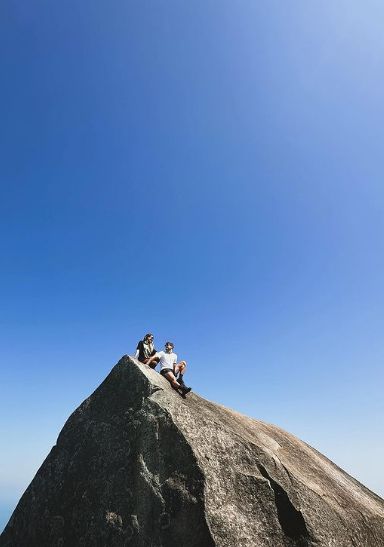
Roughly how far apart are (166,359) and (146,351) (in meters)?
1.11

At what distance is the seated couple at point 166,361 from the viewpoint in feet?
45.0

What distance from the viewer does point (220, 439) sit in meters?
11.5

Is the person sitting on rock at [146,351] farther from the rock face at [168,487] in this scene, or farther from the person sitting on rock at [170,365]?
the rock face at [168,487]

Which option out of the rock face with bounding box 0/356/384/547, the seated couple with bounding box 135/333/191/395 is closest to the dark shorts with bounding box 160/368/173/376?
the seated couple with bounding box 135/333/191/395

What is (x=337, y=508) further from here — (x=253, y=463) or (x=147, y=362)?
(x=147, y=362)

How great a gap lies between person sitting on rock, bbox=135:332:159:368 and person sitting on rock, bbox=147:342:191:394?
0.24 m

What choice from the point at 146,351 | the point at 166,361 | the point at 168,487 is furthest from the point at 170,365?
the point at 168,487

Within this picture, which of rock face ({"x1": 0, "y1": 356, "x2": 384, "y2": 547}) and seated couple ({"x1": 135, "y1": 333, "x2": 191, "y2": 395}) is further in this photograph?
seated couple ({"x1": 135, "y1": 333, "x2": 191, "y2": 395})

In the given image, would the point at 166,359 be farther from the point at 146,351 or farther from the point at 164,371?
the point at 146,351

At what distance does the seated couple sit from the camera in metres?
13.7

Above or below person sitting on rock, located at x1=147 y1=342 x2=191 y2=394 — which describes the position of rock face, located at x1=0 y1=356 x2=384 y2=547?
below

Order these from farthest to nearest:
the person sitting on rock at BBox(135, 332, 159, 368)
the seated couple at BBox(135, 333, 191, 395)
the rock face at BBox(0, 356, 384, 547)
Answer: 1. the person sitting on rock at BBox(135, 332, 159, 368)
2. the seated couple at BBox(135, 333, 191, 395)
3. the rock face at BBox(0, 356, 384, 547)

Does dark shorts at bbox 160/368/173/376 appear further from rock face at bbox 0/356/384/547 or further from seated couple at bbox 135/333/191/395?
rock face at bbox 0/356/384/547

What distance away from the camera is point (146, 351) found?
15219 millimetres
